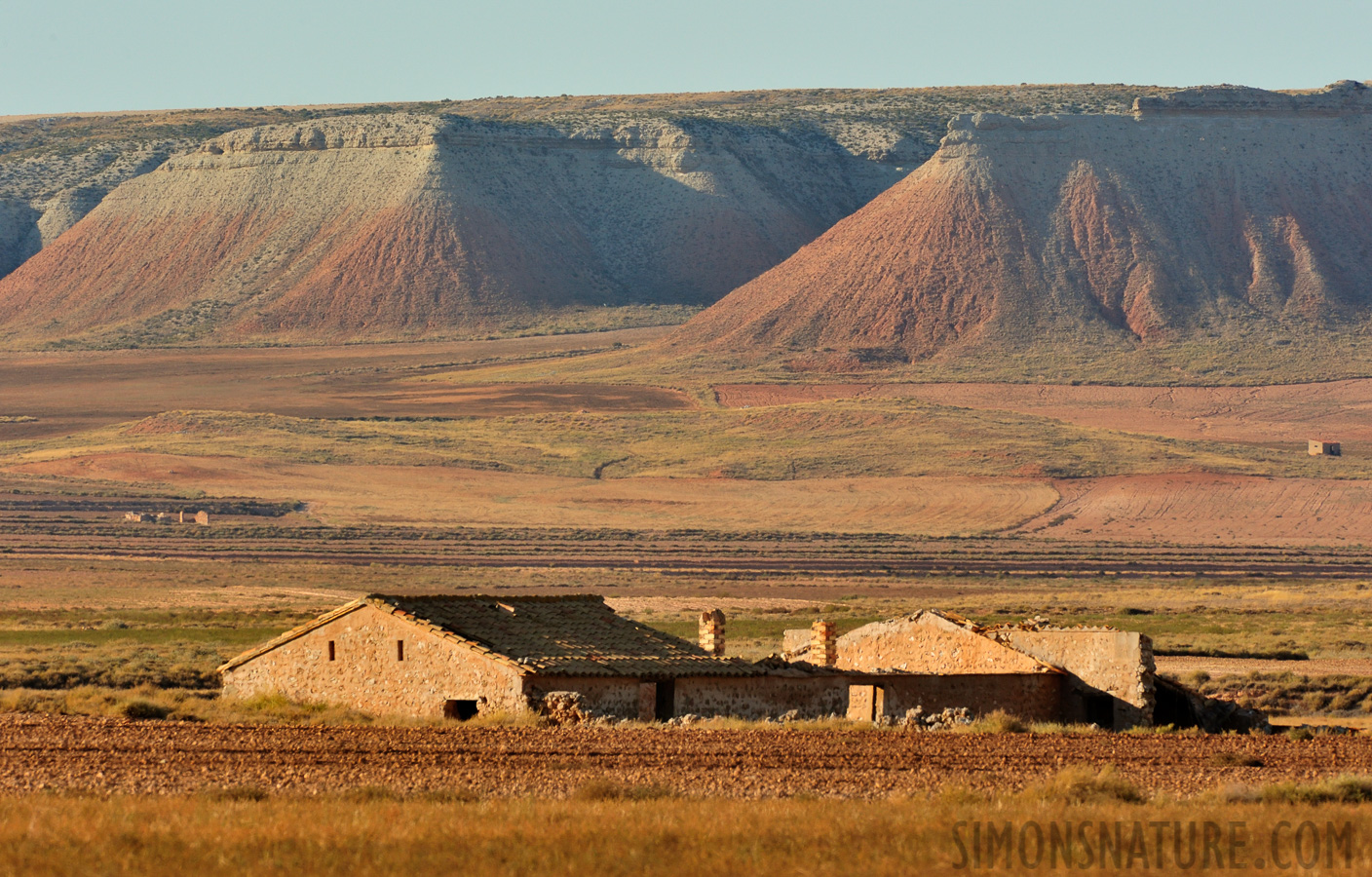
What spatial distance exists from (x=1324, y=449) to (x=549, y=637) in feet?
266

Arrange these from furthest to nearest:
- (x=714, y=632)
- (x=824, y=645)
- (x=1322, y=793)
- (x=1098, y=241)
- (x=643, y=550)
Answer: (x=1098, y=241), (x=643, y=550), (x=714, y=632), (x=824, y=645), (x=1322, y=793)

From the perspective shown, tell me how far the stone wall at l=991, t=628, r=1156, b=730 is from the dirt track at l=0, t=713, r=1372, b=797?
A: 2.43 m

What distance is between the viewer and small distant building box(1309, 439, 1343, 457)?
9494 cm

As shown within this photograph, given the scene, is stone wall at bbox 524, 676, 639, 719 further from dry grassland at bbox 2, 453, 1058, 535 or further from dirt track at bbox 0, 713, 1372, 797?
dry grassland at bbox 2, 453, 1058, 535

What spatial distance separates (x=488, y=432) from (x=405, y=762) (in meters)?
88.9

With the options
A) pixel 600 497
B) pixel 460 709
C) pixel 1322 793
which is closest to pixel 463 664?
pixel 460 709

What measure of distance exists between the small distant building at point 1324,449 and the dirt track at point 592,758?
80.6 meters

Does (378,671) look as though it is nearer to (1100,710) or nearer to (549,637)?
(549,637)

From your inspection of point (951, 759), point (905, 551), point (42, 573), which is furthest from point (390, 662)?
point (905, 551)

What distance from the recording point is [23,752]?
15.0 meters

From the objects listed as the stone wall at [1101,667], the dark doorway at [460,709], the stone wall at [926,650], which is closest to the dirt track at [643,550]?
the stone wall at [926,650]

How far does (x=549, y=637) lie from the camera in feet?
70.0

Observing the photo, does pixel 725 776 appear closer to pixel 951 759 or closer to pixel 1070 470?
pixel 951 759

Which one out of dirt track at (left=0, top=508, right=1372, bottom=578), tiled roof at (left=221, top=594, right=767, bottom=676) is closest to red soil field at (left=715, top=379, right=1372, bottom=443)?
dirt track at (left=0, top=508, right=1372, bottom=578)
